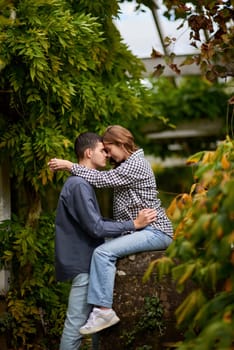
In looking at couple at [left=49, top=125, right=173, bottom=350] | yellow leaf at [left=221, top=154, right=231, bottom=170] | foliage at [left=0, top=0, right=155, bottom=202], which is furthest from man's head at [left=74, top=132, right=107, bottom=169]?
yellow leaf at [left=221, top=154, right=231, bottom=170]

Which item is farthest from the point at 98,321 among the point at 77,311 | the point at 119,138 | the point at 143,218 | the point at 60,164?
the point at 119,138

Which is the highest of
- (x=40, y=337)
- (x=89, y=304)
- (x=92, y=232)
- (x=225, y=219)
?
(x=225, y=219)

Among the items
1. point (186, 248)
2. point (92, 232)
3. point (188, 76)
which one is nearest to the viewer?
point (186, 248)

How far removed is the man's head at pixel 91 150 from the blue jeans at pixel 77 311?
66 cm

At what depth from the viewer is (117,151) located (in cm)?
434

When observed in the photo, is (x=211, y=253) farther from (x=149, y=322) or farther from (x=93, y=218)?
(x=149, y=322)

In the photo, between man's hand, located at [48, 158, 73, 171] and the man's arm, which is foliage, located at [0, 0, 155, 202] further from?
the man's arm

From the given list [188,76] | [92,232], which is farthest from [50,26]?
[188,76]

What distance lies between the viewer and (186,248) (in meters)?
2.56

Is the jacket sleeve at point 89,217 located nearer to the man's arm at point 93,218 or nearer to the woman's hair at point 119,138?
the man's arm at point 93,218

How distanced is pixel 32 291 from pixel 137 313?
173cm

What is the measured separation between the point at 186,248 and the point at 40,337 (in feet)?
11.4

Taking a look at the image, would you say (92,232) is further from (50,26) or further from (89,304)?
(50,26)

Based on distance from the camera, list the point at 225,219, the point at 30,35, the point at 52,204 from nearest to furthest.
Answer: the point at 225,219 → the point at 30,35 → the point at 52,204
